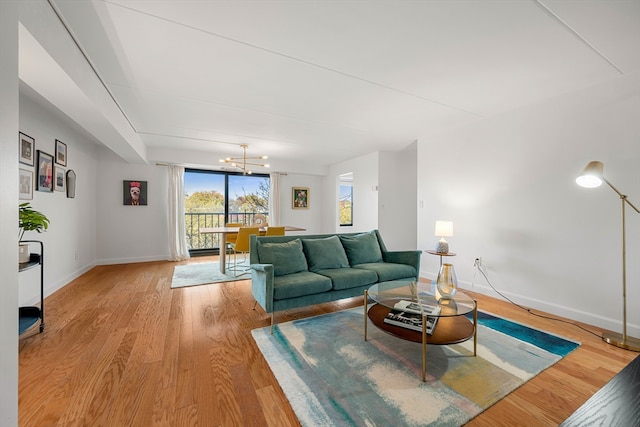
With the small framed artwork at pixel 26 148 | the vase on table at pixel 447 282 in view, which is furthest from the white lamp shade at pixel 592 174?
the small framed artwork at pixel 26 148

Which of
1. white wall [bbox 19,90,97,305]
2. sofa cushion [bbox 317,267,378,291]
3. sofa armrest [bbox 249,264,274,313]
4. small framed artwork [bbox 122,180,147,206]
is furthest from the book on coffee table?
small framed artwork [bbox 122,180,147,206]

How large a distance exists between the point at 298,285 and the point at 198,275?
2677 mm

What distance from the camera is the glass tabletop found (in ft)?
6.59

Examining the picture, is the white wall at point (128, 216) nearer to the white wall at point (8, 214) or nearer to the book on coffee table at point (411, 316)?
the white wall at point (8, 214)

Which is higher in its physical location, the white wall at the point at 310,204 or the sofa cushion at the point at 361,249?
the white wall at the point at 310,204

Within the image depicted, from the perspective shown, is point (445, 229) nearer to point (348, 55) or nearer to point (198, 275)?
point (348, 55)

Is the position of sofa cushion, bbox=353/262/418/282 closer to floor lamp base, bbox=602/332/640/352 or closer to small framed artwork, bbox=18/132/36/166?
floor lamp base, bbox=602/332/640/352

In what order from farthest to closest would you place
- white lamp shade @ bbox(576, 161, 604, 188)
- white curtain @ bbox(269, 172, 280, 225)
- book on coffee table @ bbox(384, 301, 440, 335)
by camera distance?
1. white curtain @ bbox(269, 172, 280, 225)
2. white lamp shade @ bbox(576, 161, 604, 188)
3. book on coffee table @ bbox(384, 301, 440, 335)

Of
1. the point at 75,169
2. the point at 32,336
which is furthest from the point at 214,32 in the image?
the point at 75,169

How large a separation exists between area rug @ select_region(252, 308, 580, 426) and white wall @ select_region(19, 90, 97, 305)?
3.11 m

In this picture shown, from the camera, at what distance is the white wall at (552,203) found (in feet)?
8.07

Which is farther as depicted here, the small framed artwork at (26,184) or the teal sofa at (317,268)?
the small framed artwork at (26,184)

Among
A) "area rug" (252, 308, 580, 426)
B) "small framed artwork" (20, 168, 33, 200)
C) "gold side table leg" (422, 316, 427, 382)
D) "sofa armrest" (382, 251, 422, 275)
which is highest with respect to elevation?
"small framed artwork" (20, 168, 33, 200)

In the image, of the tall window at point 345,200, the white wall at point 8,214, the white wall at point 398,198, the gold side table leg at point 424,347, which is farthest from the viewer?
the tall window at point 345,200
